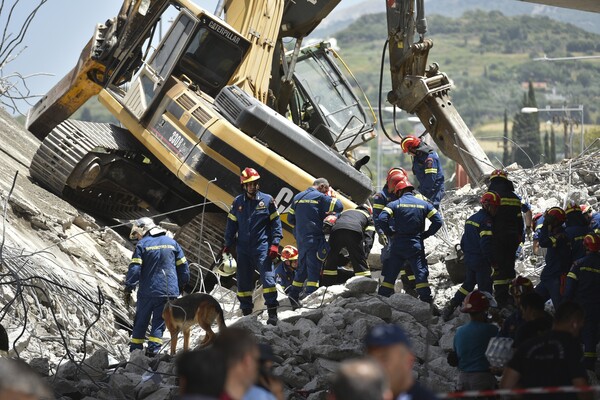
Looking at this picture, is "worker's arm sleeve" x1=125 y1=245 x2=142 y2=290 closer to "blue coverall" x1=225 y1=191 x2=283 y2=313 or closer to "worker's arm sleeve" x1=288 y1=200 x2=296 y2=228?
"blue coverall" x1=225 y1=191 x2=283 y2=313

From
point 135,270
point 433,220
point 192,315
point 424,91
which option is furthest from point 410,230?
point 424,91

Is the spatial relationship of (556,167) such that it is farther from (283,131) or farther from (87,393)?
(87,393)

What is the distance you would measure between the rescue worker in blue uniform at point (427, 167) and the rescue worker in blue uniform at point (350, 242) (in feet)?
5.09

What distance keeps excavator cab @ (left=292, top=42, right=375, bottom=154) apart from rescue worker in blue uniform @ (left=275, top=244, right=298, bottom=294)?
3.87 metres

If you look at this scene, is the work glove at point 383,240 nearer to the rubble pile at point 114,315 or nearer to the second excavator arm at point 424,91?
the rubble pile at point 114,315

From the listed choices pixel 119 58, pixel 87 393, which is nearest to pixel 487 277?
pixel 87 393

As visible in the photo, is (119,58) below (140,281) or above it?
above

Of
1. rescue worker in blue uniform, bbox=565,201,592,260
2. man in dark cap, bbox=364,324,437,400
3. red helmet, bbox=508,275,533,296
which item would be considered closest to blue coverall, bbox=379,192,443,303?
rescue worker in blue uniform, bbox=565,201,592,260

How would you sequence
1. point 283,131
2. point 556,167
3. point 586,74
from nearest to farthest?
point 283,131
point 556,167
point 586,74

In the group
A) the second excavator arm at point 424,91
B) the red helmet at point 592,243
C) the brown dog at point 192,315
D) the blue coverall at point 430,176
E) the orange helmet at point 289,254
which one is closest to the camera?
the red helmet at point 592,243

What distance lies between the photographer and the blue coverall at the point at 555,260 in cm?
1302

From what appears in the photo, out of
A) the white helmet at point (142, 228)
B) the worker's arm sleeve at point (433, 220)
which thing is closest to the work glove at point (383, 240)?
the worker's arm sleeve at point (433, 220)

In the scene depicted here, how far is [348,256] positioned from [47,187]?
5.30 m

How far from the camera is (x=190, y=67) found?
18.1 m
